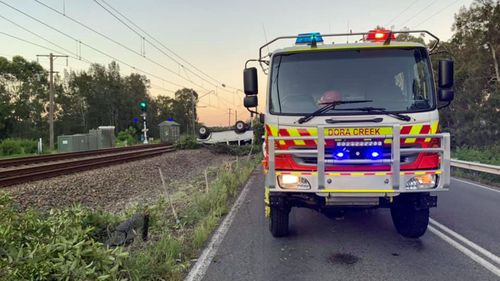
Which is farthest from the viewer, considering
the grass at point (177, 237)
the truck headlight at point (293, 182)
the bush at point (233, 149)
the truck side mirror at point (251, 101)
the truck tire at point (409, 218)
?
the bush at point (233, 149)

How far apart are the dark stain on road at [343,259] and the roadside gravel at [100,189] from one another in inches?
232

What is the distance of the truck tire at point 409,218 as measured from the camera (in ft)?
18.5

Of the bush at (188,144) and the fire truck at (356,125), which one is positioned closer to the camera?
the fire truck at (356,125)

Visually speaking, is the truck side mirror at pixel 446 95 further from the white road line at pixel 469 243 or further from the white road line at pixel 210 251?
the white road line at pixel 210 251

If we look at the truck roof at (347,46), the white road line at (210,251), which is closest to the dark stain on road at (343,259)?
the white road line at (210,251)

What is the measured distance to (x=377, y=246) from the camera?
5730 mm

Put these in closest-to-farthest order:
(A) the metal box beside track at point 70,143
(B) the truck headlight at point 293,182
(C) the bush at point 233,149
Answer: (B) the truck headlight at point 293,182 < (C) the bush at point 233,149 < (A) the metal box beside track at point 70,143

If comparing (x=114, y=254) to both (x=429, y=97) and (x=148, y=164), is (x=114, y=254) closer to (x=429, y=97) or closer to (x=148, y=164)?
(x=429, y=97)

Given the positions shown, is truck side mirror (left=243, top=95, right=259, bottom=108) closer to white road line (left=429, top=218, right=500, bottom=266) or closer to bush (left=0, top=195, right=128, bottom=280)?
bush (left=0, top=195, right=128, bottom=280)

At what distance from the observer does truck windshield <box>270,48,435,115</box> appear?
5.38 meters

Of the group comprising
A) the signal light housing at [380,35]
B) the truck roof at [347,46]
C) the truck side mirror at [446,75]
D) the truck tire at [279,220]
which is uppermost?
the signal light housing at [380,35]

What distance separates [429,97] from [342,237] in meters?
2.51

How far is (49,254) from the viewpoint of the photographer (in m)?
3.77

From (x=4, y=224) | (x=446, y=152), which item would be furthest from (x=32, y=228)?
(x=446, y=152)
